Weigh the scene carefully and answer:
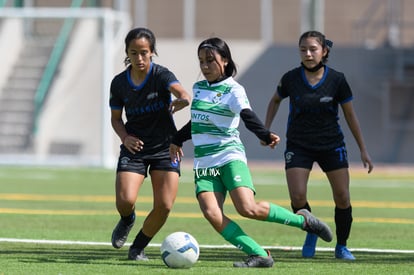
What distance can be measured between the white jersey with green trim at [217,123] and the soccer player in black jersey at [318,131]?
3.50ft

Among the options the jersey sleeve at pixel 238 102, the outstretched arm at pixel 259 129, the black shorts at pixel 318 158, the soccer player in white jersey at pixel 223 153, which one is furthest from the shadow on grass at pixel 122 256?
the jersey sleeve at pixel 238 102

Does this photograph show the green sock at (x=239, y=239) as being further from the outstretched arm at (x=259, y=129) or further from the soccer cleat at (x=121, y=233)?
the soccer cleat at (x=121, y=233)

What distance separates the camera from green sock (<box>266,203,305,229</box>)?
9000 millimetres

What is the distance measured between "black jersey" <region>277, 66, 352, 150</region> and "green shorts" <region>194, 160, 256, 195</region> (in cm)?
118

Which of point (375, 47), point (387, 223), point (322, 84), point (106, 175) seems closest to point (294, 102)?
point (322, 84)

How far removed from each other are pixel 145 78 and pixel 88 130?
17335mm

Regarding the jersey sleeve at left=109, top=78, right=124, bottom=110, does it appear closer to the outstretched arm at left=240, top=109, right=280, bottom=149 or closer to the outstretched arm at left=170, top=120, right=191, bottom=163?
the outstretched arm at left=170, top=120, right=191, bottom=163

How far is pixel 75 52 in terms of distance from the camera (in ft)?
89.6

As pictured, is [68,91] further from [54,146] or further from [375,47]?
[375,47]

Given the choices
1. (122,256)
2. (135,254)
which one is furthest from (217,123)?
(122,256)

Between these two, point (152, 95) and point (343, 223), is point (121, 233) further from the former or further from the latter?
point (343, 223)

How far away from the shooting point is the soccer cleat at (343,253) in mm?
9884

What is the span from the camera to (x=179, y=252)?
348 inches

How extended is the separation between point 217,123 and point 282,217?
37.8 inches
